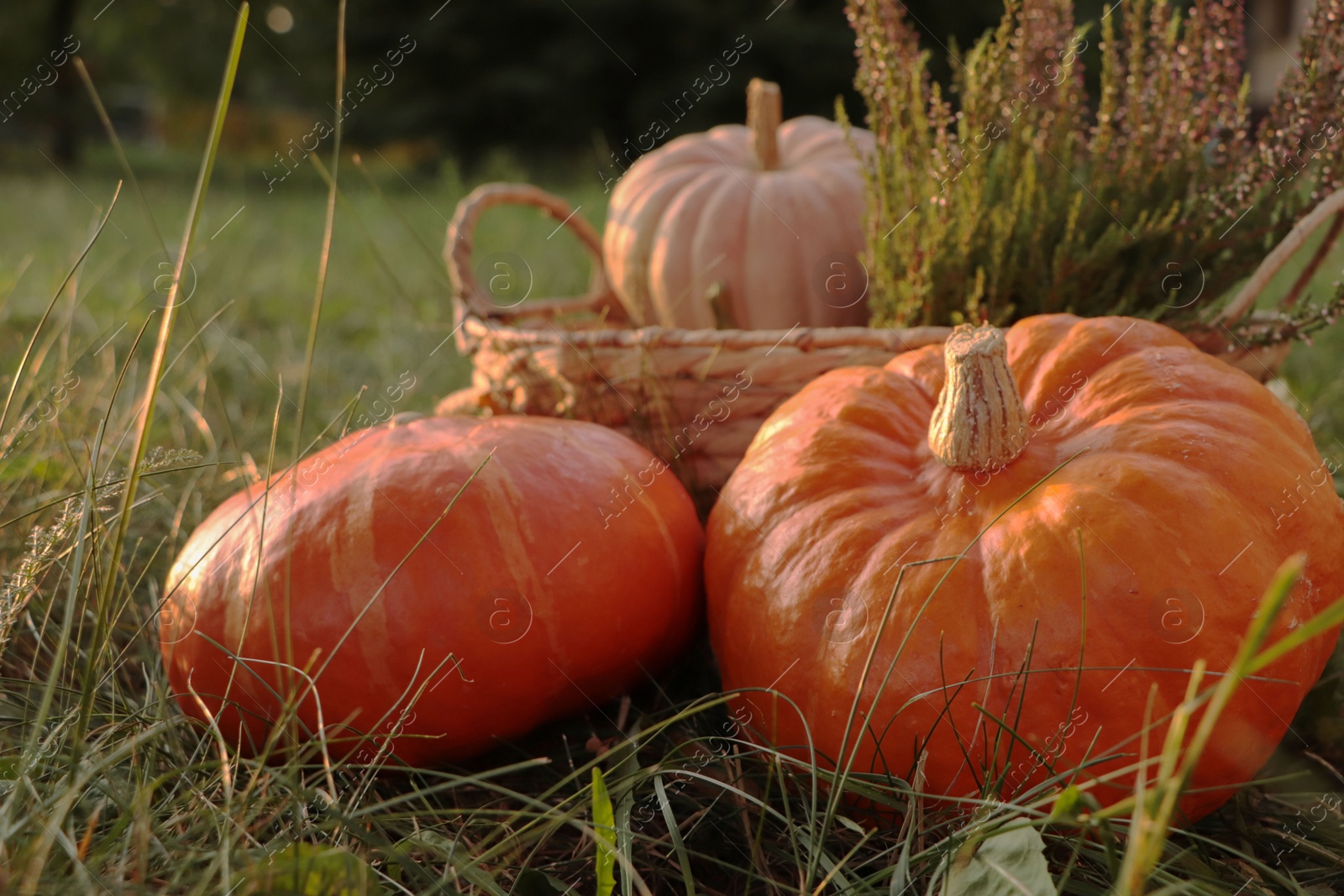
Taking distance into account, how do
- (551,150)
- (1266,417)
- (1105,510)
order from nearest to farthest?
1. (1105,510)
2. (1266,417)
3. (551,150)

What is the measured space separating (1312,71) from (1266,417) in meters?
0.71

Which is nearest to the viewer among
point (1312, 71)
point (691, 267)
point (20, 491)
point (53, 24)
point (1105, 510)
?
point (1105, 510)

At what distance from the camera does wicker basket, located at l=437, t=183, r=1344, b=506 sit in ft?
5.31

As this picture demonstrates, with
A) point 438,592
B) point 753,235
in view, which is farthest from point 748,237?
point 438,592

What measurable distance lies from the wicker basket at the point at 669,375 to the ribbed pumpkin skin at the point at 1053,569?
0.38 m

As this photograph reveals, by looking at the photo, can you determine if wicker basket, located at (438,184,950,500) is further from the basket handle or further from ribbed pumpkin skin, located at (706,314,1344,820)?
ribbed pumpkin skin, located at (706,314,1344,820)

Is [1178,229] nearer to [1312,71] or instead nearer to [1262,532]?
[1312,71]

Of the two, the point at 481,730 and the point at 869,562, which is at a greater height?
the point at 869,562

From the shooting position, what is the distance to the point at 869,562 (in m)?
1.12

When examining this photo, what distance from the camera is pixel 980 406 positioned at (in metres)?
1.12

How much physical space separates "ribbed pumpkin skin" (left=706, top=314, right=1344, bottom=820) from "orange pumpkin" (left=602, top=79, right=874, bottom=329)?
92 cm

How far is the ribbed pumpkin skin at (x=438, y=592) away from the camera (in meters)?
1.18

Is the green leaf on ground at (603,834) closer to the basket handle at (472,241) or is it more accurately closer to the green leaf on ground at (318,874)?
the green leaf on ground at (318,874)

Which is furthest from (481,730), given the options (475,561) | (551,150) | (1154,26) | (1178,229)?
(551,150)
